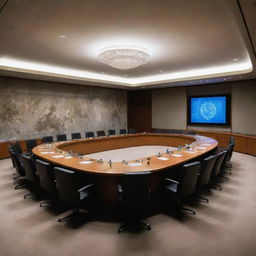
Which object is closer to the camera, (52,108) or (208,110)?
(52,108)

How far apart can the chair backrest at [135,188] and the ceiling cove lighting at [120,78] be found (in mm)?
5511

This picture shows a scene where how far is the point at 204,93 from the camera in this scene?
9.75 meters

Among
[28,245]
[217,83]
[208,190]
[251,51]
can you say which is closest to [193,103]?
[217,83]

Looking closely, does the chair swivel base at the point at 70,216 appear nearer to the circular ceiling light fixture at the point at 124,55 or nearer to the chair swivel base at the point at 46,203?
the chair swivel base at the point at 46,203

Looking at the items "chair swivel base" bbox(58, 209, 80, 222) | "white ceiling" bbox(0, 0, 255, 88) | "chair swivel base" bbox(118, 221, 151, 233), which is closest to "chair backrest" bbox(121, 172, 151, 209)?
"chair swivel base" bbox(118, 221, 151, 233)

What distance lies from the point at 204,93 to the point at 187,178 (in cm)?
765

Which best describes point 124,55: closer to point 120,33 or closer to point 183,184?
point 120,33

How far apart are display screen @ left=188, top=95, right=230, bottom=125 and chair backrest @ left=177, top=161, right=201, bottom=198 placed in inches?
272

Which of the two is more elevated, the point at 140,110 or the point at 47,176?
the point at 140,110

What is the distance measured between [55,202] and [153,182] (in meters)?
1.82

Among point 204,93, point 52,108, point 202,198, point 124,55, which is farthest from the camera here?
point 204,93

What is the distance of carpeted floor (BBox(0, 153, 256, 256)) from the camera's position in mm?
2389

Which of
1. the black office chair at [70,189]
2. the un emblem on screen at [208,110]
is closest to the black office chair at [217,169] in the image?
the black office chair at [70,189]

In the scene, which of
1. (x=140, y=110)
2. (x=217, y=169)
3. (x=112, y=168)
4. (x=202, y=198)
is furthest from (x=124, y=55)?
(x=140, y=110)
